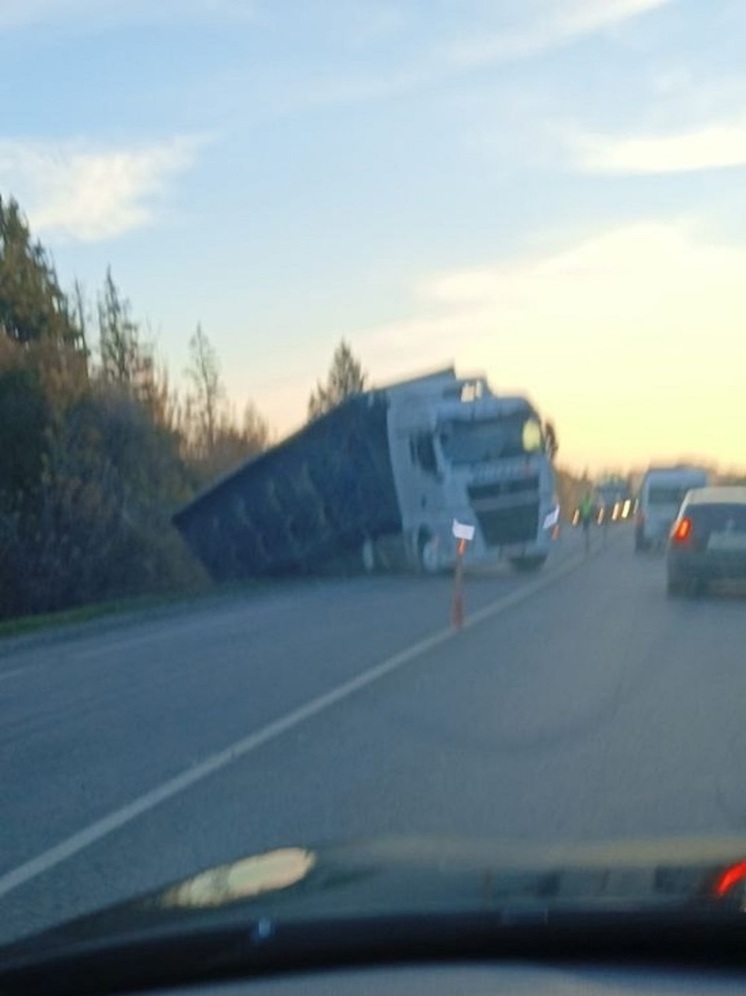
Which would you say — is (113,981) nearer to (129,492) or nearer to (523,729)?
(523,729)

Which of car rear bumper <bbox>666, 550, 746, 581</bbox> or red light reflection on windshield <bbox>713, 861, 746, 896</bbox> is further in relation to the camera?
car rear bumper <bbox>666, 550, 746, 581</bbox>

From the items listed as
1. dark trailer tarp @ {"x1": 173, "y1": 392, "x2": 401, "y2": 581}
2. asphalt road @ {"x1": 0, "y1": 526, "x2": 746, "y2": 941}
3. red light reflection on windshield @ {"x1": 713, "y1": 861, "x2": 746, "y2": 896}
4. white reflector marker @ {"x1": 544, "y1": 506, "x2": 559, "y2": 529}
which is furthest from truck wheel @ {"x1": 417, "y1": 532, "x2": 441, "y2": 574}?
red light reflection on windshield @ {"x1": 713, "y1": 861, "x2": 746, "y2": 896}

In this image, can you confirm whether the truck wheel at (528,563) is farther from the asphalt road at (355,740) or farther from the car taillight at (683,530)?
the asphalt road at (355,740)

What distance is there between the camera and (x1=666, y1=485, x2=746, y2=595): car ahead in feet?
86.0

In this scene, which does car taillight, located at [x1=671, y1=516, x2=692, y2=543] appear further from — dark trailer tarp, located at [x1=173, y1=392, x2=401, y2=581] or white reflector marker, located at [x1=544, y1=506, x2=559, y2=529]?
dark trailer tarp, located at [x1=173, y1=392, x2=401, y2=581]

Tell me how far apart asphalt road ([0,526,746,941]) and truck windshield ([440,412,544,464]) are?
1200 centimetres

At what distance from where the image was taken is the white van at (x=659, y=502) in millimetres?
44031

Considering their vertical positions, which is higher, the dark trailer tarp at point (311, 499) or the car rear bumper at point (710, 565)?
the dark trailer tarp at point (311, 499)

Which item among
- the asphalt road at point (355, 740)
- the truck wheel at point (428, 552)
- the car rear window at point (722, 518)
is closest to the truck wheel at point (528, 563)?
the truck wheel at point (428, 552)

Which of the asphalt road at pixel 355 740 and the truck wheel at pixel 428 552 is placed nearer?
the asphalt road at pixel 355 740

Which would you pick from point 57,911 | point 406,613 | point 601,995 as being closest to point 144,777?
point 57,911

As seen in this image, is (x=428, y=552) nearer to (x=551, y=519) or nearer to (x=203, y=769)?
(x=551, y=519)

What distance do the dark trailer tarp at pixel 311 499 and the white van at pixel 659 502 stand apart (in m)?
9.14

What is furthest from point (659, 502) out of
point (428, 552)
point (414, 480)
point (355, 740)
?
point (355, 740)
